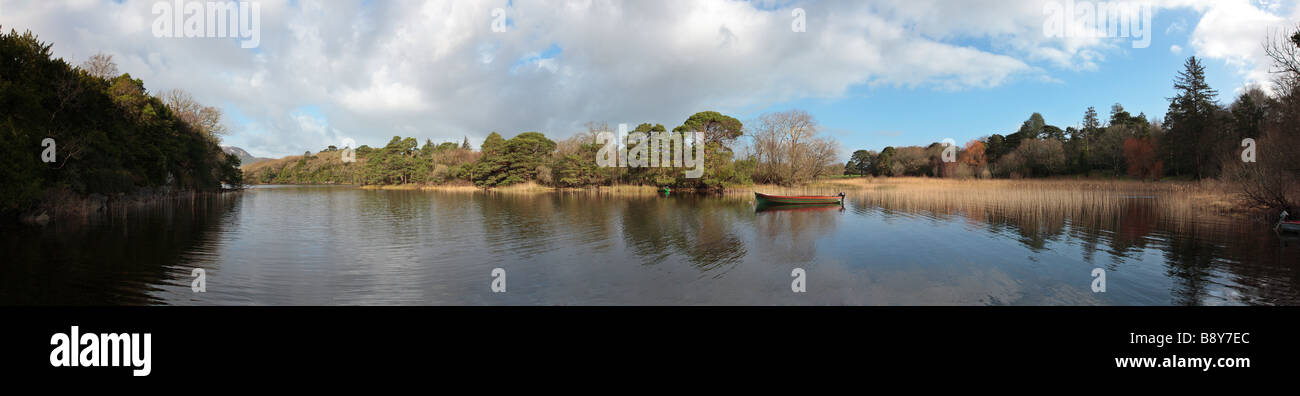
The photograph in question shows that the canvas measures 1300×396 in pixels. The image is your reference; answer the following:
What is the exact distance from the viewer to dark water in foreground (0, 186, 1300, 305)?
7.90 m

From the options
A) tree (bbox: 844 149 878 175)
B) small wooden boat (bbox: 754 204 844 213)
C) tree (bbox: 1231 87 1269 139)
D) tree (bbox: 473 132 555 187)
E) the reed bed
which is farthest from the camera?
tree (bbox: 844 149 878 175)

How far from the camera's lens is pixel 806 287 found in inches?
341

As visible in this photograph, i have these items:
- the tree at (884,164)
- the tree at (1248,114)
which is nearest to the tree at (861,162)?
the tree at (884,164)

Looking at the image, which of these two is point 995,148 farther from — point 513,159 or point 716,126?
point 513,159

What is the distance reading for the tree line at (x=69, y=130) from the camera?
1440cm

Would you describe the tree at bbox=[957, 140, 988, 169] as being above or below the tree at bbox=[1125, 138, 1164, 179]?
above

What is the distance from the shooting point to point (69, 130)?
59.0 ft

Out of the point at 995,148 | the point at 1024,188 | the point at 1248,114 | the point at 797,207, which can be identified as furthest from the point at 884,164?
the point at 797,207

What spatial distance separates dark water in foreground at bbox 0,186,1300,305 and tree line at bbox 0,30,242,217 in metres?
2.19

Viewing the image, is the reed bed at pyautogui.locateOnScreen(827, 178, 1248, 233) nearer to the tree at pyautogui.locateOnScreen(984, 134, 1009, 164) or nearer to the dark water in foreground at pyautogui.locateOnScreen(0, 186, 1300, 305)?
the dark water in foreground at pyautogui.locateOnScreen(0, 186, 1300, 305)

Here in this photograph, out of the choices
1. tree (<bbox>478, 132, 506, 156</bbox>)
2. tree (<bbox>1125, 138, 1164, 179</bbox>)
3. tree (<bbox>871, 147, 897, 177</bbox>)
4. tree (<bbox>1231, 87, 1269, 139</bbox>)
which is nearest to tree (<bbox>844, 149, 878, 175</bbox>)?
tree (<bbox>871, 147, 897, 177</bbox>)

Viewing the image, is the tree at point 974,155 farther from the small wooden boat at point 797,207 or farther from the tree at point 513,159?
the tree at point 513,159
